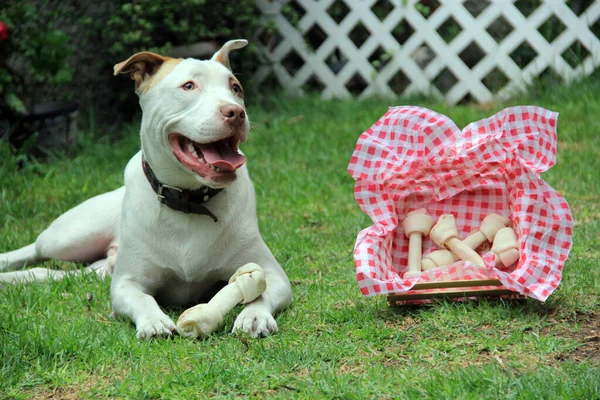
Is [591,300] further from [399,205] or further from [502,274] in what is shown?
[399,205]

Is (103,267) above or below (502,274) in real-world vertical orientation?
below

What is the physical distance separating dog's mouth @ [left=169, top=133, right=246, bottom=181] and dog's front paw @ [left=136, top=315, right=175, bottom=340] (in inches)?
20.8

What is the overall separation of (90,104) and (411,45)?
276 centimetres

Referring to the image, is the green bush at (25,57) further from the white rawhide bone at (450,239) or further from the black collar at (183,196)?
the white rawhide bone at (450,239)

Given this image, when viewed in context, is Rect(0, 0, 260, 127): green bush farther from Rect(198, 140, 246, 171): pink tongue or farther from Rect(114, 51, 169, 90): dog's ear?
Rect(198, 140, 246, 171): pink tongue

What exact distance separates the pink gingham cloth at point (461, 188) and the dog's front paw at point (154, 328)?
69cm

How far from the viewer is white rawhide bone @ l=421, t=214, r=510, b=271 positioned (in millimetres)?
3154

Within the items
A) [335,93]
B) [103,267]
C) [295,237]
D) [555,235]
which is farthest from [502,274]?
[335,93]

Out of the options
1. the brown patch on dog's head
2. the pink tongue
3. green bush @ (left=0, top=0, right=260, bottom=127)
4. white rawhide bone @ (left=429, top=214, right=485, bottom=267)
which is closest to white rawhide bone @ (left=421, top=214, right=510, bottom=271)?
white rawhide bone @ (left=429, top=214, right=485, bottom=267)

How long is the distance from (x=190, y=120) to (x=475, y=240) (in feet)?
3.94

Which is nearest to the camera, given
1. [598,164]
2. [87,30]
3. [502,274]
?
[502,274]

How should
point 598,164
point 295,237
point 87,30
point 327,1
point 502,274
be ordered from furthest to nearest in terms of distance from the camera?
point 327,1, point 87,30, point 598,164, point 295,237, point 502,274

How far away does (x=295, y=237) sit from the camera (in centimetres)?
423

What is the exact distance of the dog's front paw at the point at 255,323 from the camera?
2822 mm
